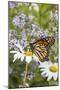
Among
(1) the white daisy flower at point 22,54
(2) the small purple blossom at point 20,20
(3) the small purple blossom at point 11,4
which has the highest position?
(3) the small purple blossom at point 11,4

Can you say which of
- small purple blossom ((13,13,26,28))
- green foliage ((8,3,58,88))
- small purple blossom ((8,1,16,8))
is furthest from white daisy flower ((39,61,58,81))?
small purple blossom ((8,1,16,8))

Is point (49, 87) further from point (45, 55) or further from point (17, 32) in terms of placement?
point (17, 32)

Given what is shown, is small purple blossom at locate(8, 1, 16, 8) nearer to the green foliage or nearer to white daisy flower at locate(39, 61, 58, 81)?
the green foliage

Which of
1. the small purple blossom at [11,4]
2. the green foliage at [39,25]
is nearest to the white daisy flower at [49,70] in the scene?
the green foliage at [39,25]

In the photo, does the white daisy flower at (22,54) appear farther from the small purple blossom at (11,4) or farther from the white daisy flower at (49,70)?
the small purple blossom at (11,4)

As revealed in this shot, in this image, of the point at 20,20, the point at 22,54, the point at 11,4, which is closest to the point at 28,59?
the point at 22,54

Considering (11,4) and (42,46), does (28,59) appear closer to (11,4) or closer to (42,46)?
(42,46)

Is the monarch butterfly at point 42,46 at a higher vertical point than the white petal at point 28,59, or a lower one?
higher
